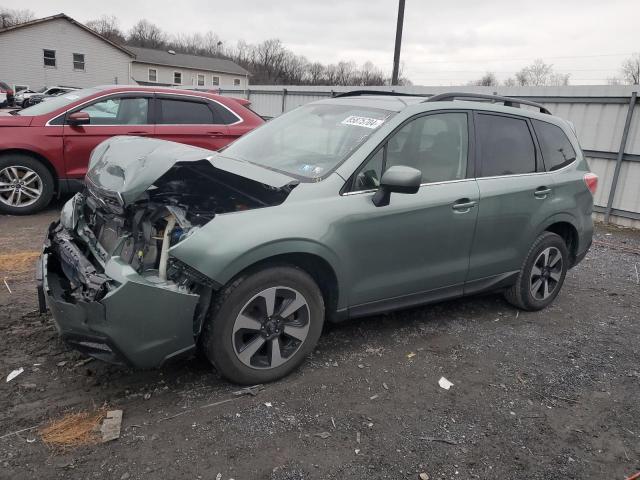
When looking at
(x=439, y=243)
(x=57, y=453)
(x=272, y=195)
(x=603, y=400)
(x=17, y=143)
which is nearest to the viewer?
(x=57, y=453)

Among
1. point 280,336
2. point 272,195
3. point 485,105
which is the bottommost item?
point 280,336

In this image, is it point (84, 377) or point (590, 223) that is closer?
point (84, 377)

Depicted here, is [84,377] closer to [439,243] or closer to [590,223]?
[439,243]

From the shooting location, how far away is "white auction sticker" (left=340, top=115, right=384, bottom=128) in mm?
3524

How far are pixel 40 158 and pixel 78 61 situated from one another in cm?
3853

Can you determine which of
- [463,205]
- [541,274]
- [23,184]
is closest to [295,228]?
[463,205]

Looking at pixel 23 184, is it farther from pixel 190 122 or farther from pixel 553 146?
pixel 553 146

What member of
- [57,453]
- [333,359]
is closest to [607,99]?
[333,359]

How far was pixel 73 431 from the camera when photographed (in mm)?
2625

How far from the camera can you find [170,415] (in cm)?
280

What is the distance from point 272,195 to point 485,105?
7.01 ft

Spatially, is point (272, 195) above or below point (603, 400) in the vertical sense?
above

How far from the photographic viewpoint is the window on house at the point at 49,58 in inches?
1508

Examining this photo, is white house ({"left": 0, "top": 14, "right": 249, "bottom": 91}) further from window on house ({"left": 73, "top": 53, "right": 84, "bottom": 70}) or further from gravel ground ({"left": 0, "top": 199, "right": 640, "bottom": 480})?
gravel ground ({"left": 0, "top": 199, "right": 640, "bottom": 480})
